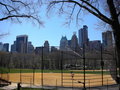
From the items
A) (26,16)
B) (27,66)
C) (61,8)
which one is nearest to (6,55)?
(27,66)

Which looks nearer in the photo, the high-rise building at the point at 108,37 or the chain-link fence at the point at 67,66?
the high-rise building at the point at 108,37

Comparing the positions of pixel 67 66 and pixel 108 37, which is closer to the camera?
pixel 108 37

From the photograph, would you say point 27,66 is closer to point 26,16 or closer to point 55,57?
point 55,57

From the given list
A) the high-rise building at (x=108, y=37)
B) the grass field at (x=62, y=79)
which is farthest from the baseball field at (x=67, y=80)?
the high-rise building at (x=108, y=37)

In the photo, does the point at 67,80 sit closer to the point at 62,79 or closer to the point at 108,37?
the point at 62,79

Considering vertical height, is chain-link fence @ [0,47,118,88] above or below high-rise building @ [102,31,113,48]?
below

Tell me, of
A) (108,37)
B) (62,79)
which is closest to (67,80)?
(62,79)

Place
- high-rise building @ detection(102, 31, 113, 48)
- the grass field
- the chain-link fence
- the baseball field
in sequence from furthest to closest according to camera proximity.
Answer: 1. the chain-link fence
2. the grass field
3. the baseball field
4. high-rise building @ detection(102, 31, 113, 48)

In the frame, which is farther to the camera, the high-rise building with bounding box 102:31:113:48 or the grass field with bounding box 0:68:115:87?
the grass field with bounding box 0:68:115:87

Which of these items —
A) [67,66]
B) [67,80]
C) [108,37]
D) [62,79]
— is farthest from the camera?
Result: [67,66]

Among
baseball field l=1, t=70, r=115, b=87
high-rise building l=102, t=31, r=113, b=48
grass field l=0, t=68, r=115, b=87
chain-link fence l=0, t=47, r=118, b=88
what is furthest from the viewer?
chain-link fence l=0, t=47, r=118, b=88

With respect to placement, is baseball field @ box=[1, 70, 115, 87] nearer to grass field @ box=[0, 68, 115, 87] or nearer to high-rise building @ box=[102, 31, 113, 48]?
grass field @ box=[0, 68, 115, 87]

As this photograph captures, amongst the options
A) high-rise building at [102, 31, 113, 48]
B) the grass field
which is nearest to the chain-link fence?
the grass field

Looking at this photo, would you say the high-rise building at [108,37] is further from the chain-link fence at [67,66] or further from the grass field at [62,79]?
the grass field at [62,79]
